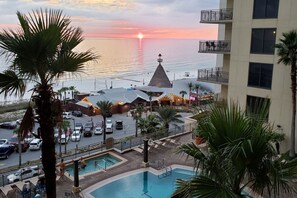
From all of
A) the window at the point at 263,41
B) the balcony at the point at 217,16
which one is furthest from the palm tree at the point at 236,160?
the balcony at the point at 217,16

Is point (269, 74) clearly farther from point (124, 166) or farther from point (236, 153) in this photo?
point (236, 153)

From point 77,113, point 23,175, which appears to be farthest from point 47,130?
point 77,113

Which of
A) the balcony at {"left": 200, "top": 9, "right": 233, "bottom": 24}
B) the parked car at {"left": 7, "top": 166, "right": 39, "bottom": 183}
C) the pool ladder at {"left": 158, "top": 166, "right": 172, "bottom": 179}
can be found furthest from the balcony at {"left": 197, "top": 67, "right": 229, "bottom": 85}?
the parked car at {"left": 7, "top": 166, "right": 39, "bottom": 183}

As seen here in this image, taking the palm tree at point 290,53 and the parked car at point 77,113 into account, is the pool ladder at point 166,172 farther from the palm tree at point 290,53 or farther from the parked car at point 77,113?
the parked car at point 77,113

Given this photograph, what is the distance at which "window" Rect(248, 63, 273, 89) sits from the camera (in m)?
20.5

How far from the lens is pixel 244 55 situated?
21.7m

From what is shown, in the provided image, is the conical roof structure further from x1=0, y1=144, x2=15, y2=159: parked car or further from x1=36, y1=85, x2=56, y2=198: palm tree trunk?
x1=36, y1=85, x2=56, y2=198: palm tree trunk

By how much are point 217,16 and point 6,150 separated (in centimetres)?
2635

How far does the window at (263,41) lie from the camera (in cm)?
2014

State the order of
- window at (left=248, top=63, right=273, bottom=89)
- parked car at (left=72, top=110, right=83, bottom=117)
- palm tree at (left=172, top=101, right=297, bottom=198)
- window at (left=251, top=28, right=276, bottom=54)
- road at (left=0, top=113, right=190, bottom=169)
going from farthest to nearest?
parked car at (left=72, top=110, right=83, bottom=117) → road at (left=0, top=113, right=190, bottom=169) → window at (left=248, top=63, right=273, bottom=89) → window at (left=251, top=28, right=276, bottom=54) → palm tree at (left=172, top=101, right=297, bottom=198)

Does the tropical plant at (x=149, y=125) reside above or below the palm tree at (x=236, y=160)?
below

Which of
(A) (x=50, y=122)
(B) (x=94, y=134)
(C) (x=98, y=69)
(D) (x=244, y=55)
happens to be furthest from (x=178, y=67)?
(A) (x=50, y=122)

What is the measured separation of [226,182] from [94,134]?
38151 mm

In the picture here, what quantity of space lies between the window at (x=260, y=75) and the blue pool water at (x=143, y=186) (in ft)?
27.3
